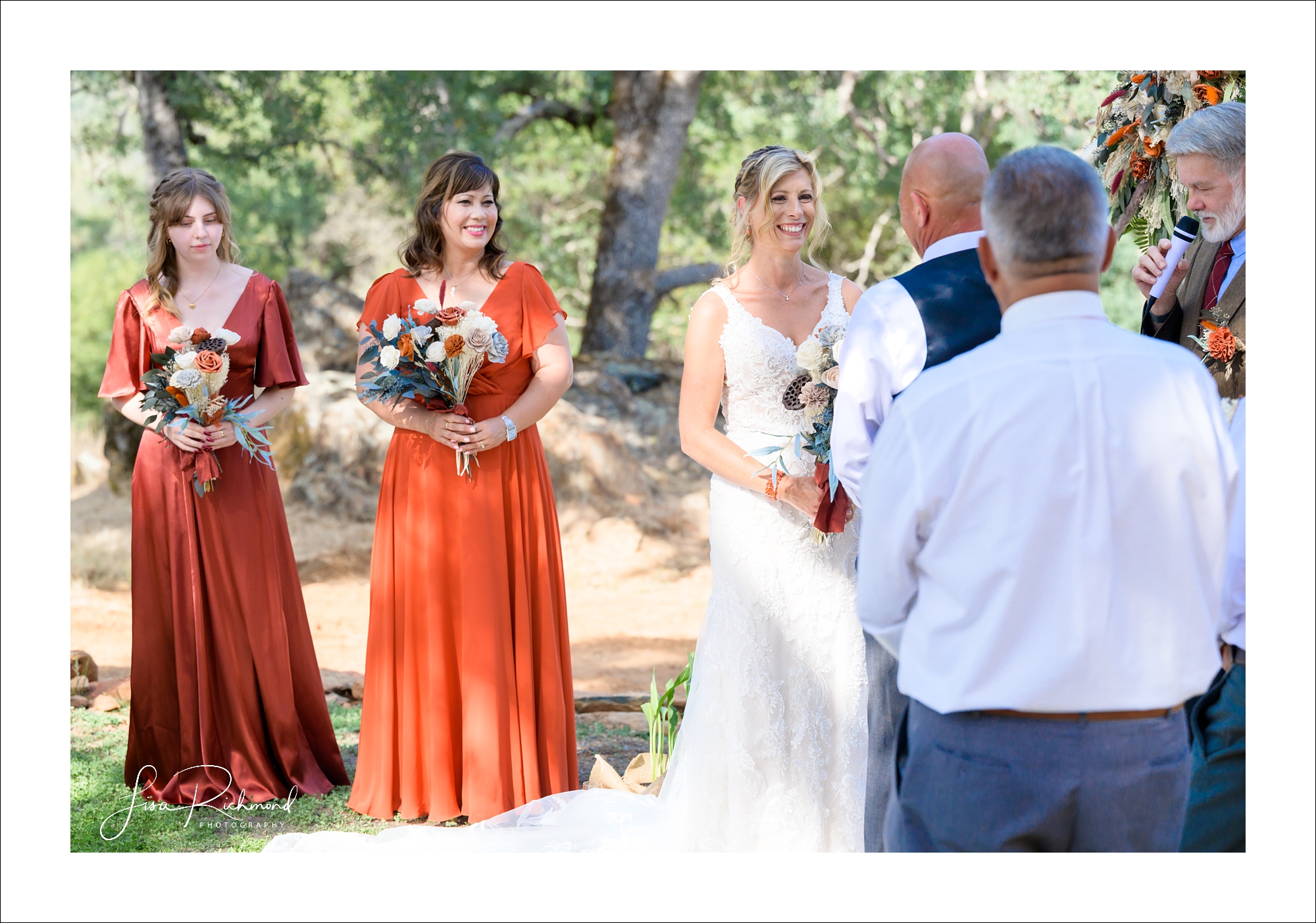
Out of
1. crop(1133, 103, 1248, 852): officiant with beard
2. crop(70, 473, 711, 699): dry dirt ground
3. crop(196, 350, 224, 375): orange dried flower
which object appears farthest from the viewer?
crop(70, 473, 711, 699): dry dirt ground

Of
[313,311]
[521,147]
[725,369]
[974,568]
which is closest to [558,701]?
[725,369]

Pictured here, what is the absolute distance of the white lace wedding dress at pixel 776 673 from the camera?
157 inches

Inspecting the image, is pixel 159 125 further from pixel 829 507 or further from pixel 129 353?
pixel 829 507

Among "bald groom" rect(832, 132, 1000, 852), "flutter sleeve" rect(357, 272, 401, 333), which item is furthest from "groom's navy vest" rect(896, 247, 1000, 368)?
"flutter sleeve" rect(357, 272, 401, 333)

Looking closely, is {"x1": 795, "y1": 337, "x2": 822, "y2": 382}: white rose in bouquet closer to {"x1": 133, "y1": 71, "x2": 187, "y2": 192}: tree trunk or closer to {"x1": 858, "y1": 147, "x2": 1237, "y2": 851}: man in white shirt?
{"x1": 858, "y1": 147, "x2": 1237, "y2": 851}: man in white shirt

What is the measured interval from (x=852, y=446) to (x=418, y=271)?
8.00ft

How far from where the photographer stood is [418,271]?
4.86 m

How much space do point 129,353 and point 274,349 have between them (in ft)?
2.01

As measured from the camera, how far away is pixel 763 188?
13.1 feet

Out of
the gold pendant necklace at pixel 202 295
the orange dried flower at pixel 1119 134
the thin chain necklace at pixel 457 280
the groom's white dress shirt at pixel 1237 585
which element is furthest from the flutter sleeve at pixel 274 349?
the groom's white dress shirt at pixel 1237 585

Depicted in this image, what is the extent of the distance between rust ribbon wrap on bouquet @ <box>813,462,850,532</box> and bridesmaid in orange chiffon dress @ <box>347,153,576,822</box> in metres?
1.36

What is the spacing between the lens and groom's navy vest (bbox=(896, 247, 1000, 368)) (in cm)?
311

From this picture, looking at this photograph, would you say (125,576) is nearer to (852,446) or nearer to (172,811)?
(172,811)

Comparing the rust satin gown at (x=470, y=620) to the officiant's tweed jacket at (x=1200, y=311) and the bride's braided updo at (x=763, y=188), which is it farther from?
the officiant's tweed jacket at (x=1200, y=311)
